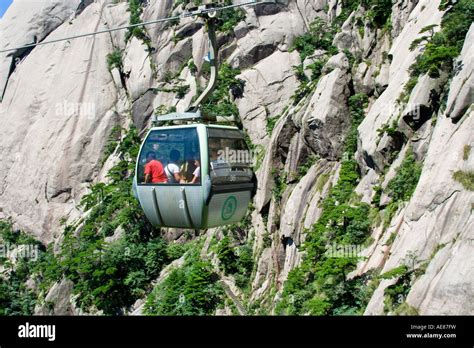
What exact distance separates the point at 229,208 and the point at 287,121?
13187 mm

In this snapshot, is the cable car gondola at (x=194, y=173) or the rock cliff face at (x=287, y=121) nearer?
the cable car gondola at (x=194, y=173)

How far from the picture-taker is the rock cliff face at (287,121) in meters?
11.4

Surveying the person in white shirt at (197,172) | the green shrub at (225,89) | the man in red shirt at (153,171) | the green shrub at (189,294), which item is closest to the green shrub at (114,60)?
the green shrub at (225,89)

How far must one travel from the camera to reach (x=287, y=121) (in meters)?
23.2

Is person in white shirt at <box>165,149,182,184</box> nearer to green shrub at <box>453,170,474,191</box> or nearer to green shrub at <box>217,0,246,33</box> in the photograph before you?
green shrub at <box>453,170,474,191</box>

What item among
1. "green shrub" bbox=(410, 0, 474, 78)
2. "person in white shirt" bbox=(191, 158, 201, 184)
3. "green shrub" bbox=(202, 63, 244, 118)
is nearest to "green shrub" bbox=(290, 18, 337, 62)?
"green shrub" bbox=(202, 63, 244, 118)

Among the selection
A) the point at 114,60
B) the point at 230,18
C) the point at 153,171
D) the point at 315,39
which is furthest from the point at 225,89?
the point at 153,171

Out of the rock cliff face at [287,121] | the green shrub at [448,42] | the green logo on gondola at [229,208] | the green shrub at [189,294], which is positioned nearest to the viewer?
the green logo on gondola at [229,208]

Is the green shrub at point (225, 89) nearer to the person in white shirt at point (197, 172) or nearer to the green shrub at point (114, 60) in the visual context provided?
the green shrub at point (114, 60)

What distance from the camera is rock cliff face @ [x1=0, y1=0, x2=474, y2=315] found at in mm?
11388

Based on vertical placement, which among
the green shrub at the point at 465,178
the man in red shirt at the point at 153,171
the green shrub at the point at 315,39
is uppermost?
the man in red shirt at the point at 153,171

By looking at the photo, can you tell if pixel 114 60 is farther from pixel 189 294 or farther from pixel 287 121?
pixel 189 294
